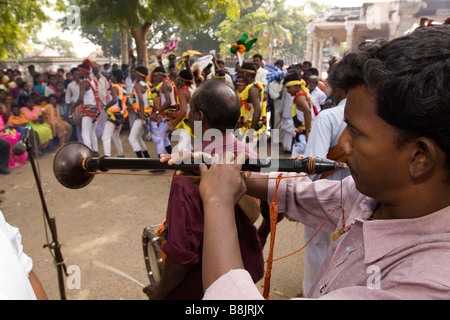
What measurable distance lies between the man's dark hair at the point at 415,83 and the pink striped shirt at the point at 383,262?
0.22 m

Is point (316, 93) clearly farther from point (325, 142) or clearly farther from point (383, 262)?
point (383, 262)

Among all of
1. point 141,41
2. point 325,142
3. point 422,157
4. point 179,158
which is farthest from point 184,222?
point 141,41

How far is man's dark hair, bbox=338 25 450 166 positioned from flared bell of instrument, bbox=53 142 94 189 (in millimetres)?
1261

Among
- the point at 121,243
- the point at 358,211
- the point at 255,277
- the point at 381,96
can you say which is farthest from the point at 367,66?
the point at 121,243

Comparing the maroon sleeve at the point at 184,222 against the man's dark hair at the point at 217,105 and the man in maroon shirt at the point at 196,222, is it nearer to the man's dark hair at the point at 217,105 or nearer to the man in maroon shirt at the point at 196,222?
the man in maroon shirt at the point at 196,222

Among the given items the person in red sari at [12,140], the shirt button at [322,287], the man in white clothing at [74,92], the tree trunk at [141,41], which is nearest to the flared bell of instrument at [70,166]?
the shirt button at [322,287]

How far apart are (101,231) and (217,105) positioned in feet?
10.4

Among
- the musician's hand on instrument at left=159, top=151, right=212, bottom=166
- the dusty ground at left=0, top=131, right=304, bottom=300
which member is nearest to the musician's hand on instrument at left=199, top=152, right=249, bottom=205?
the musician's hand on instrument at left=159, top=151, right=212, bottom=166

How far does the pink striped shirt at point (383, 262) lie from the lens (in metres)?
0.74

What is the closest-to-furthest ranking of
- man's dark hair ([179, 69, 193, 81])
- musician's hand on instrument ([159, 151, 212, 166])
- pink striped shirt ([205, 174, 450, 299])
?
1. pink striped shirt ([205, 174, 450, 299])
2. musician's hand on instrument ([159, 151, 212, 166])
3. man's dark hair ([179, 69, 193, 81])

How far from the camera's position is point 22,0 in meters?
8.29

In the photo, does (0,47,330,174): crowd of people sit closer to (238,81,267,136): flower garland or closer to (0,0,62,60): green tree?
(238,81,267,136): flower garland

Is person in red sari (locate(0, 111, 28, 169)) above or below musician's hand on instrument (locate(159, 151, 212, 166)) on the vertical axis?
below

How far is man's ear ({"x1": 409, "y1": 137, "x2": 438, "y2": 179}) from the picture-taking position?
81 centimetres
